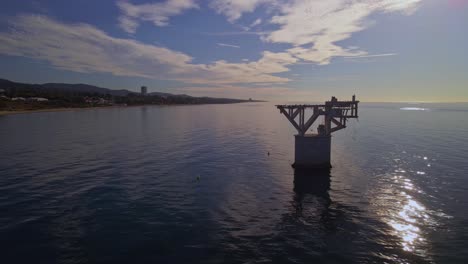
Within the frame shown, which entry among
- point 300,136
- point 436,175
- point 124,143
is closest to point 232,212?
point 300,136

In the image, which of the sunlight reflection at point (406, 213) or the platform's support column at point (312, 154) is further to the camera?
the platform's support column at point (312, 154)

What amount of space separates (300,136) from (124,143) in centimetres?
3216

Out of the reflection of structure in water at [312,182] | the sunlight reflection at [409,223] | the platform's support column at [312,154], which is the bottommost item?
the sunlight reflection at [409,223]

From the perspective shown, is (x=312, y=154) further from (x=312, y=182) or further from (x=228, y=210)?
(x=228, y=210)

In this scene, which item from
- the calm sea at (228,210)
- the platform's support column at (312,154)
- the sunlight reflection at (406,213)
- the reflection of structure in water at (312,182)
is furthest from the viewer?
the platform's support column at (312,154)

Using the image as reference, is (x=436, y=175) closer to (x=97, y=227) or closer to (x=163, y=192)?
(x=163, y=192)

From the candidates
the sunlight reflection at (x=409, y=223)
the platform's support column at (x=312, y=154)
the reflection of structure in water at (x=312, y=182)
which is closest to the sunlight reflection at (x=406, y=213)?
the sunlight reflection at (x=409, y=223)

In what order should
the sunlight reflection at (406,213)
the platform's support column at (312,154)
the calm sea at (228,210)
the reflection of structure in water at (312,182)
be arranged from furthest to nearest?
the platform's support column at (312,154) → the reflection of structure in water at (312,182) → the sunlight reflection at (406,213) → the calm sea at (228,210)

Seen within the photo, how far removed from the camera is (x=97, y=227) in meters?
16.8

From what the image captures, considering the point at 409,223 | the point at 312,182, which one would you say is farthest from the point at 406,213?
the point at 312,182

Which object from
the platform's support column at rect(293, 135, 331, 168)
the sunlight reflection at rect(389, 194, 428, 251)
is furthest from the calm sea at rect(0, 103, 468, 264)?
the platform's support column at rect(293, 135, 331, 168)

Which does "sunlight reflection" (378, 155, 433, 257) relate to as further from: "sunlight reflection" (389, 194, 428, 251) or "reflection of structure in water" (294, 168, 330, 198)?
"reflection of structure in water" (294, 168, 330, 198)

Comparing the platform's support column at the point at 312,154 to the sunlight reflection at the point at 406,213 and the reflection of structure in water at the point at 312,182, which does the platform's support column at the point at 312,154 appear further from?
the sunlight reflection at the point at 406,213

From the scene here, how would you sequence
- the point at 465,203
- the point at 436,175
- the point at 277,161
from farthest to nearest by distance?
the point at 277,161 → the point at 436,175 → the point at 465,203
